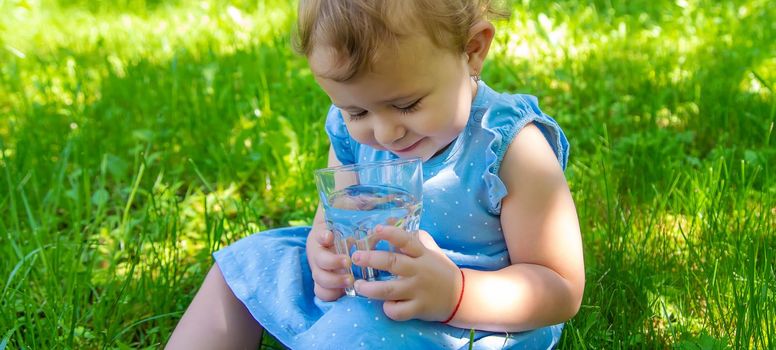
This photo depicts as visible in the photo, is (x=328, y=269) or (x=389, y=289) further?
(x=328, y=269)

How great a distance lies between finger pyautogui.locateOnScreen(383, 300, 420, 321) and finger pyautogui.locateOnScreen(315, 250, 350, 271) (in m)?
0.12

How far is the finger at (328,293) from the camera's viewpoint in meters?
1.82

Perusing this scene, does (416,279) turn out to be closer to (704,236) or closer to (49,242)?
(704,236)

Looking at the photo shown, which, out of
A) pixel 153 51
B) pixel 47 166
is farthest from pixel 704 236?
pixel 153 51

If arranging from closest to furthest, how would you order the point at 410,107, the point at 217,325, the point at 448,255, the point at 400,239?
the point at 400,239
the point at 410,107
the point at 448,255
the point at 217,325

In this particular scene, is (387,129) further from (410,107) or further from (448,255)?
(448,255)

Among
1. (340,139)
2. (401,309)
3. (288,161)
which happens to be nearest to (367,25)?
(401,309)

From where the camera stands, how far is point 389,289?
1597mm

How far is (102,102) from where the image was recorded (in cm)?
364

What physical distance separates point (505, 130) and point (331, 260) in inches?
17.5

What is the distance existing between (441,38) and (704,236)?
1.02 metres

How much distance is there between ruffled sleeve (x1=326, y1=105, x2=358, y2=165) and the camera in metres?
2.14

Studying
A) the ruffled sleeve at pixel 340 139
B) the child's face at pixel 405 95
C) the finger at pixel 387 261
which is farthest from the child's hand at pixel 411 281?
the ruffled sleeve at pixel 340 139

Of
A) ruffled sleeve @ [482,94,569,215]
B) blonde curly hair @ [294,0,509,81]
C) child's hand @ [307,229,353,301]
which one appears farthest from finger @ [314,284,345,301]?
blonde curly hair @ [294,0,509,81]
